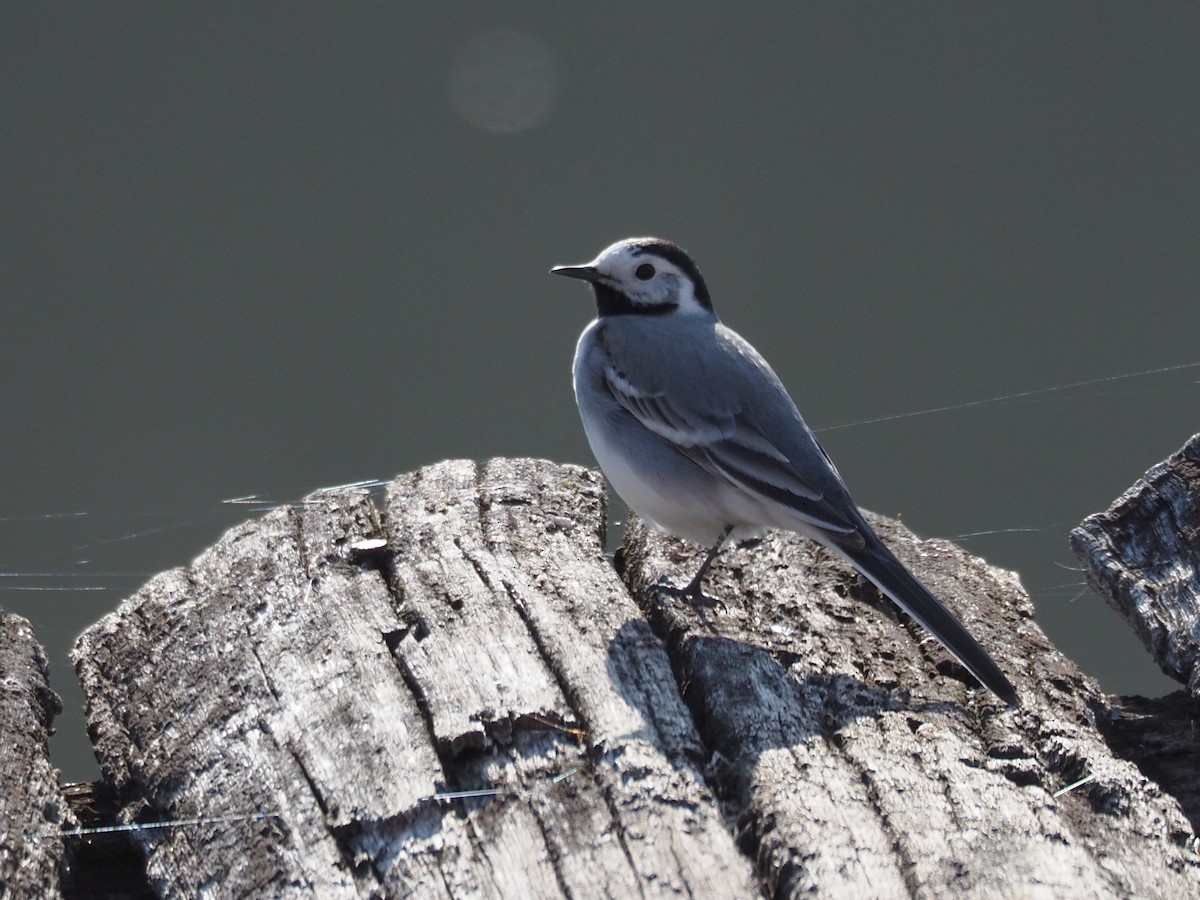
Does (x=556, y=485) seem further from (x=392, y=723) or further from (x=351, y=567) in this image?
(x=392, y=723)

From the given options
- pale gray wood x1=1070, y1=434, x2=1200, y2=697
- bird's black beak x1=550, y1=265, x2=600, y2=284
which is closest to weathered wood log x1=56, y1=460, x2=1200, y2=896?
pale gray wood x1=1070, y1=434, x2=1200, y2=697

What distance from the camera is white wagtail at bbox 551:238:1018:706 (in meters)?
3.09

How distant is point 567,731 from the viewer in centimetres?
213

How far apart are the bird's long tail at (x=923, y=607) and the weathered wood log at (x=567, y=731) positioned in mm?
48

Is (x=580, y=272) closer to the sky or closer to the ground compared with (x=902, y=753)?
closer to the sky

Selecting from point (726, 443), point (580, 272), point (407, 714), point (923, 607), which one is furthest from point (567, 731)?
point (580, 272)

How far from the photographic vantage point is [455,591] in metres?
2.59

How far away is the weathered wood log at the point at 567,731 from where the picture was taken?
1854 mm

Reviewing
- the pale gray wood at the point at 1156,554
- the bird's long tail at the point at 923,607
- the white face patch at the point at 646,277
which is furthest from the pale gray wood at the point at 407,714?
the white face patch at the point at 646,277

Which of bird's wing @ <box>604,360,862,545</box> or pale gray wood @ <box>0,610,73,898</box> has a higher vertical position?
bird's wing @ <box>604,360,862,545</box>

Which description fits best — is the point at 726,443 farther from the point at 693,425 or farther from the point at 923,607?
the point at 923,607

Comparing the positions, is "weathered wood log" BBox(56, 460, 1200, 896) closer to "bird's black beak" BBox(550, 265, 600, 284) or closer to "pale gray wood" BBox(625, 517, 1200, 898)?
"pale gray wood" BBox(625, 517, 1200, 898)

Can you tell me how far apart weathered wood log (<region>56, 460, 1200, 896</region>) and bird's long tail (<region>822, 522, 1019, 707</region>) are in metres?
0.05

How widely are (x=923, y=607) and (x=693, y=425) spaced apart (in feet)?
3.16
